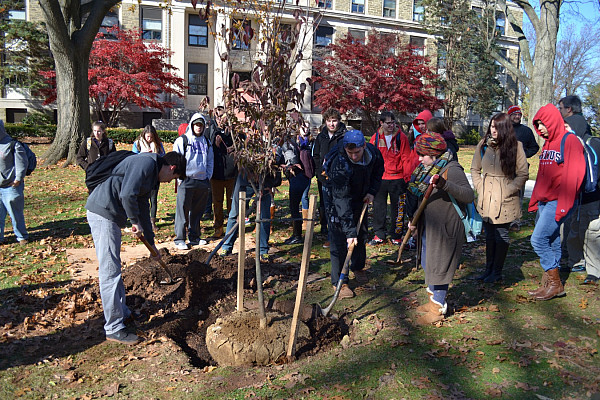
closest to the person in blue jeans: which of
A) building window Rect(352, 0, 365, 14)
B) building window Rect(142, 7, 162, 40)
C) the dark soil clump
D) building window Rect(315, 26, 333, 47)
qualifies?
the dark soil clump

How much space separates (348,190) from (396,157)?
242 centimetres

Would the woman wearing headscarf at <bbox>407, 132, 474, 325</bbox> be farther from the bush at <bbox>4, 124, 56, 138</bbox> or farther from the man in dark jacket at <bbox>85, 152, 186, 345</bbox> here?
the bush at <bbox>4, 124, 56, 138</bbox>

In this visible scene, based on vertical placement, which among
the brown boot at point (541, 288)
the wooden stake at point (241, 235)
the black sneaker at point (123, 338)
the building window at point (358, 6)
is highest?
the building window at point (358, 6)

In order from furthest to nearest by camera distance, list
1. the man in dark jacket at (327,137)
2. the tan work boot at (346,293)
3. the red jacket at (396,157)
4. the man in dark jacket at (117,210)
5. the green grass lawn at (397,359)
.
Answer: the red jacket at (396,157) → the man in dark jacket at (327,137) → the tan work boot at (346,293) → the man in dark jacket at (117,210) → the green grass lawn at (397,359)

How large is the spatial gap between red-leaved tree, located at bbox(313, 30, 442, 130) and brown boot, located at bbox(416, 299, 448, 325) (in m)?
23.0

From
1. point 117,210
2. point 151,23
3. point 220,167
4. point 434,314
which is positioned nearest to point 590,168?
point 434,314

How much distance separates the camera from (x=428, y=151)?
4656 mm

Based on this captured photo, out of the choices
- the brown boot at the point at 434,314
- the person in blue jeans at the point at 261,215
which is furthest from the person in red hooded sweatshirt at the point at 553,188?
the person in blue jeans at the point at 261,215

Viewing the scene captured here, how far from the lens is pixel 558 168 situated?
5.09 meters

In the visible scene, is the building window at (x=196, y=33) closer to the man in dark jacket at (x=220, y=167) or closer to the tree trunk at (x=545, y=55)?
the tree trunk at (x=545, y=55)

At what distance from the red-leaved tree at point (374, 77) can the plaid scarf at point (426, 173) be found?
2280cm

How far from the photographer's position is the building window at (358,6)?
35.8m

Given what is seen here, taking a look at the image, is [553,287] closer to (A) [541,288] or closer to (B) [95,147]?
(A) [541,288]

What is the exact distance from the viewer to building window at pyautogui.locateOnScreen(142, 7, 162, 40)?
30.5 metres
